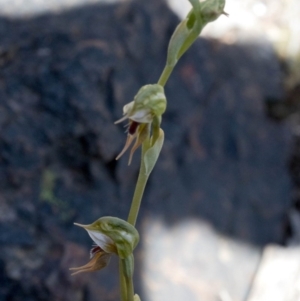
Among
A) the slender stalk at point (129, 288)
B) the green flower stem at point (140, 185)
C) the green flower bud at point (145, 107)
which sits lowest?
the slender stalk at point (129, 288)

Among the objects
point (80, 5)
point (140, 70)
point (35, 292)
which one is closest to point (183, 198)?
point (140, 70)

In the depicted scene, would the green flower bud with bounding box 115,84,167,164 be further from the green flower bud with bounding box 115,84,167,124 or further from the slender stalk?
the slender stalk

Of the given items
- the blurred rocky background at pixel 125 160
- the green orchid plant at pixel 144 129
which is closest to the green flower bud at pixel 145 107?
the green orchid plant at pixel 144 129

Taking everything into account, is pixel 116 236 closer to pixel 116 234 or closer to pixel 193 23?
pixel 116 234

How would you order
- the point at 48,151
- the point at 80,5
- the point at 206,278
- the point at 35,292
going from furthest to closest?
the point at 80,5 < the point at 206,278 < the point at 48,151 < the point at 35,292

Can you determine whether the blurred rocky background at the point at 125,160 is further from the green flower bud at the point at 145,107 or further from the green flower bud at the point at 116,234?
the green flower bud at the point at 145,107

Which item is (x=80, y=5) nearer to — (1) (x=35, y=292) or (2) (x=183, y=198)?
(2) (x=183, y=198)
